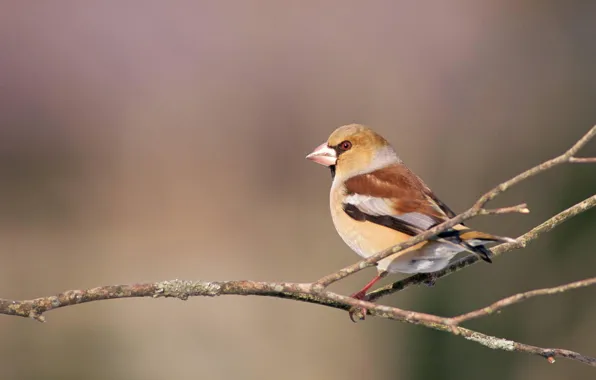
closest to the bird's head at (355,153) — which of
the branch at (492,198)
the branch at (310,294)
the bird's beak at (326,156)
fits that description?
the bird's beak at (326,156)

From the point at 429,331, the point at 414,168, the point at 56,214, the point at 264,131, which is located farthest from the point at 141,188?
the point at 429,331

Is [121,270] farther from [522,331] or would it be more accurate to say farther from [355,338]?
[522,331]

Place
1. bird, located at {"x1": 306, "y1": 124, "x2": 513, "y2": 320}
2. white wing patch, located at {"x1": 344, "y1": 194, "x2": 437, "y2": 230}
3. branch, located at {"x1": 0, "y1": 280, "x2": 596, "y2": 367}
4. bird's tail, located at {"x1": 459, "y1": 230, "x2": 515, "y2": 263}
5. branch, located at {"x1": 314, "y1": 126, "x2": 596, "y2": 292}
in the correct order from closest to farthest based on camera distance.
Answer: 1. branch, located at {"x1": 314, "y1": 126, "x2": 596, "y2": 292}
2. branch, located at {"x1": 0, "y1": 280, "x2": 596, "y2": 367}
3. bird's tail, located at {"x1": 459, "y1": 230, "x2": 515, "y2": 263}
4. bird, located at {"x1": 306, "y1": 124, "x2": 513, "y2": 320}
5. white wing patch, located at {"x1": 344, "y1": 194, "x2": 437, "y2": 230}

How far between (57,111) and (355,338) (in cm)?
737

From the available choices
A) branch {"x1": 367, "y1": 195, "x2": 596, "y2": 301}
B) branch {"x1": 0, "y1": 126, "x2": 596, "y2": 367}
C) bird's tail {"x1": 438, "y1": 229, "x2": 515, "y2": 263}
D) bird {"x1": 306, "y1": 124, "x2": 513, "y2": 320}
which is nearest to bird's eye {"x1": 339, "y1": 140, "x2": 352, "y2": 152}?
bird {"x1": 306, "y1": 124, "x2": 513, "y2": 320}

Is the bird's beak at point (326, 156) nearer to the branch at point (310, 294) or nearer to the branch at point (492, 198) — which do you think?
the branch at point (310, 294)

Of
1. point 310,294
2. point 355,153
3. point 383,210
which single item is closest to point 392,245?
point 383,210

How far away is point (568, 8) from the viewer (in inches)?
475

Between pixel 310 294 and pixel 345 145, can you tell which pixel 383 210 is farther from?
pixel 310 294

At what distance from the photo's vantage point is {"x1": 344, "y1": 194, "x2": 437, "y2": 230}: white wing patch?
2.74m

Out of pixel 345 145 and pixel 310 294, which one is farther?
pixel 345 145

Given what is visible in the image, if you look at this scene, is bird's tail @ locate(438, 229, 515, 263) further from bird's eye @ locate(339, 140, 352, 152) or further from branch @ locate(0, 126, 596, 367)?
bird's eye @ locate(339, 140, 352, 152)

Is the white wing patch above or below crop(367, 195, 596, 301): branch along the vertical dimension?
above

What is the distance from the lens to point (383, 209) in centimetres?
288
